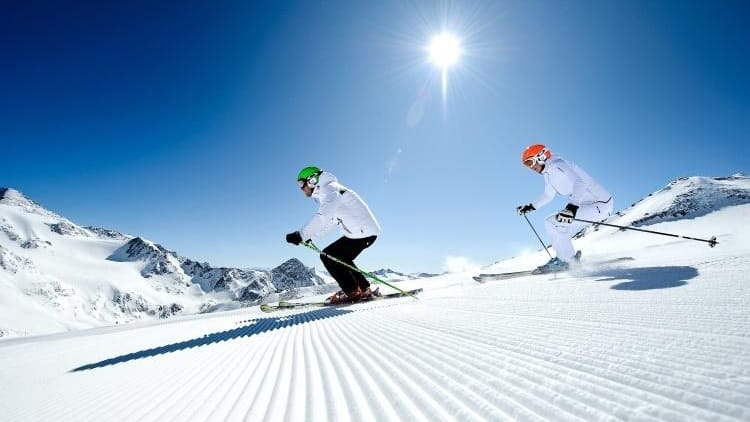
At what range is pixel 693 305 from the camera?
2.57m

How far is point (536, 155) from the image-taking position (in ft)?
27.0

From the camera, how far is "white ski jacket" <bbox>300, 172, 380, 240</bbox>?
7836 millimetres

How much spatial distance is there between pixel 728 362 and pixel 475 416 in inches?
40.5

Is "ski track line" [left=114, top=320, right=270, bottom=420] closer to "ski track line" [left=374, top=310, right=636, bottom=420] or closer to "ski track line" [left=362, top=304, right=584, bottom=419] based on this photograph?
"ski track line" [left=362, top=304, right=584, bottom=419]

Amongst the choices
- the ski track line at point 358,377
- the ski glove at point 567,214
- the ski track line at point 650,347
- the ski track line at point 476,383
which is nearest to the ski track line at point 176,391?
the ski track line at point 358,377

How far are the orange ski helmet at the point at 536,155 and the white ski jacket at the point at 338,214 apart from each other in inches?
143

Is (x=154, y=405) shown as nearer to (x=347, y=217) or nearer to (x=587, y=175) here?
(x=347, y=217)

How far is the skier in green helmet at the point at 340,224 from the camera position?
7848mm

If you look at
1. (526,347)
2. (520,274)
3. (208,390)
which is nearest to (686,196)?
(520,274)

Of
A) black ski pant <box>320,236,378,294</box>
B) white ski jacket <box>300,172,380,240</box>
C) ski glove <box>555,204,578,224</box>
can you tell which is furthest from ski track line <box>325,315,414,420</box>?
ski glove <box>555,204,578,224</box>

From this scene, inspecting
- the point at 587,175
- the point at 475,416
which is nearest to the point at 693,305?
the point at 475,416

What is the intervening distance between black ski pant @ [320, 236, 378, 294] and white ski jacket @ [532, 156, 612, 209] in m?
4.09

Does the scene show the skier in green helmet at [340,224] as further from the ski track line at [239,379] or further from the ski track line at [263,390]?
the ski track line at [263,390]

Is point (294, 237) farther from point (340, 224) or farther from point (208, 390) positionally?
point (208, 390)
